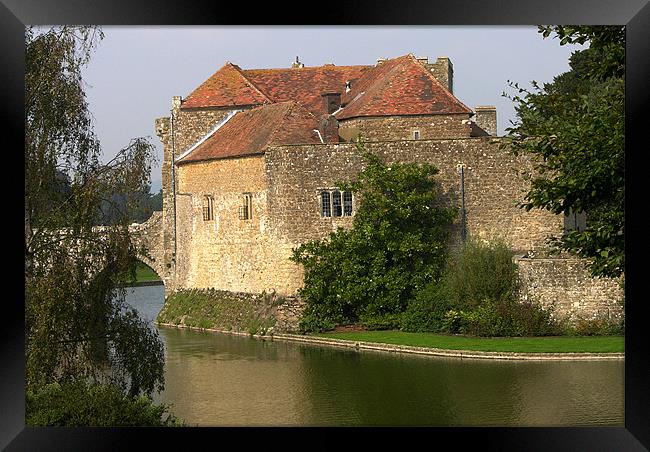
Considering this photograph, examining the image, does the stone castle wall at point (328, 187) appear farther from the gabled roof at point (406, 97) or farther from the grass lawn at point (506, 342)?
the grass lawn at point (506, 342)

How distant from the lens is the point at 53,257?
1535 cm

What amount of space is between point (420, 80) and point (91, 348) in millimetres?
19955

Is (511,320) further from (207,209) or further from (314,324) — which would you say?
(207,209)

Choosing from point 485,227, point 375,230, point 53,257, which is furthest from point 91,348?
point 485,227

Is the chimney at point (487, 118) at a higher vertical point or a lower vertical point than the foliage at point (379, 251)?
higher

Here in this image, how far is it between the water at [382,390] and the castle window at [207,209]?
7458 mm

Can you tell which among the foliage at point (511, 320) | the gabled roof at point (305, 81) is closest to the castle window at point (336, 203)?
the foliage at point (511, 320)

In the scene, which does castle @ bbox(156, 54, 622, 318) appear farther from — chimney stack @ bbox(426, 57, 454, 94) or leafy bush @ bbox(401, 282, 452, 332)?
chimney stack @ bbox(426, 57, 454, 94)

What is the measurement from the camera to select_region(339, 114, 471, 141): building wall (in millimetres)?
32562

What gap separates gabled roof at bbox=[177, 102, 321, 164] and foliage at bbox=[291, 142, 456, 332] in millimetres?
2981

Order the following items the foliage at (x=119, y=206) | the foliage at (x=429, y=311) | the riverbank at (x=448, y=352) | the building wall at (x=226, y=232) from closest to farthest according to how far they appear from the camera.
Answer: the foliage at (x=119, y=206) → the riverbank at (x=448, y=352) → the foliage at (x=429, y=311) → the building wall at (x=226, y=232)

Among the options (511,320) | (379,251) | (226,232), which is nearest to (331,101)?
(226,232)
